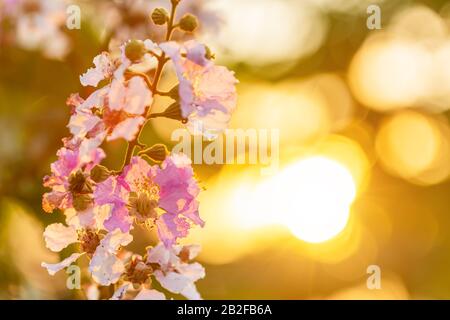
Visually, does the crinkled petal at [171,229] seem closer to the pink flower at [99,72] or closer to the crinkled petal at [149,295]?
the crinkled petal at [149,295]

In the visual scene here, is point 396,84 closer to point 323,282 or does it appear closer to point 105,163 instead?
point 323,282

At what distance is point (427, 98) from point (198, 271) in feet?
22.6

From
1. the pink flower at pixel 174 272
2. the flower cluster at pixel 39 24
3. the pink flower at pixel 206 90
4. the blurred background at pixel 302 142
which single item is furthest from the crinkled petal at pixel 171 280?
the flower cluster at pixel 39 24

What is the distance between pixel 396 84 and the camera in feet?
25.4

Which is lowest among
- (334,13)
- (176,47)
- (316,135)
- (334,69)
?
(176,47)

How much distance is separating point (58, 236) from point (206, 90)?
34cm

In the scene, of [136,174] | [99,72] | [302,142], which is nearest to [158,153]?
[136,174]

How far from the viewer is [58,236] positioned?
1.21 m

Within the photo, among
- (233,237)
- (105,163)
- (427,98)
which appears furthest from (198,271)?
(427,98)

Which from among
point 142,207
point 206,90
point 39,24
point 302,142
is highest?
point 302,142

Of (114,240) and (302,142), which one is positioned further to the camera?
(302,142)

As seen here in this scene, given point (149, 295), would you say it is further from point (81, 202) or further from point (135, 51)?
point (135, 51)

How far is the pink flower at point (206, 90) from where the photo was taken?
1.06m

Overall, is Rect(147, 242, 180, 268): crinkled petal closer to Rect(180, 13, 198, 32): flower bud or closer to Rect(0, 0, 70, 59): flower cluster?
Rect(180, 13, 198, 32): flower bud
